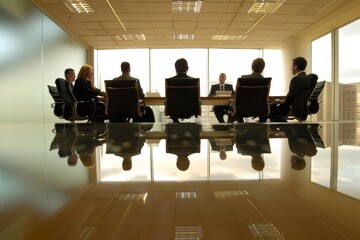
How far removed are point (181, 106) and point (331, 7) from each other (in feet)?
18.7

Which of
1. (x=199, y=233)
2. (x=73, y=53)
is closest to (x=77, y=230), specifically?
(x=199, y=233)

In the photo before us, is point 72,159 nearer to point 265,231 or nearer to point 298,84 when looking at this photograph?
point 265,231

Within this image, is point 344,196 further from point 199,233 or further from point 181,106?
point 181,106

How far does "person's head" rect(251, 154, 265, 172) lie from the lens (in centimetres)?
97

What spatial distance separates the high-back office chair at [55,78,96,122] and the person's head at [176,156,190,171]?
3.38 metres

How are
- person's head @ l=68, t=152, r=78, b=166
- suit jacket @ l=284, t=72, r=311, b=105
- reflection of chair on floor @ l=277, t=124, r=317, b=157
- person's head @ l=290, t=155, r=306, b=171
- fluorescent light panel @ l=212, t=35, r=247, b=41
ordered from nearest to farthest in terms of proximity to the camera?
person's head @ l=290, t=155, r=306, b=171
person's head @ l=68, t=152, r=78, b=166
reflection of chair on floor @ l=277, t=124, r=317, b=157
suit jacket @ l=284, t=72, r=311, b=105
fluorescent light panel @ l=212, t=35, r=247, b=41

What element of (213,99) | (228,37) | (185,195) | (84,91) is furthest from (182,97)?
(228,37)

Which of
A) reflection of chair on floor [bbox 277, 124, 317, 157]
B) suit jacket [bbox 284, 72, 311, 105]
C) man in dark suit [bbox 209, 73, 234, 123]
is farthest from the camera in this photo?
man in dark suit [bbox 209, 73, 234, 123]

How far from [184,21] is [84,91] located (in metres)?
4.86

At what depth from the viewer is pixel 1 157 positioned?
3.90 ft

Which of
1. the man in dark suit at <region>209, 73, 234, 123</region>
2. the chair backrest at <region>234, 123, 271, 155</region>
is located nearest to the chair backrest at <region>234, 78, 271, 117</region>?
the man in dark suit at <region>209, 73, 234, 123</region>

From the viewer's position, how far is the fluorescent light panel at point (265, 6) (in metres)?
6.95

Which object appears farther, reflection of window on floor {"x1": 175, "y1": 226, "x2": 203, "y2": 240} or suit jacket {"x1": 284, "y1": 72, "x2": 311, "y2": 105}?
suit jacket {"x1": 284, "y1": 72, "x2": 311, "y2": 105}

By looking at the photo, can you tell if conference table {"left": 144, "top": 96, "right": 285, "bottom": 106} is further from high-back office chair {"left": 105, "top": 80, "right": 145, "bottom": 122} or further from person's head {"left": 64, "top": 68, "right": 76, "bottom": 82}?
person's head {"left": 64, "top": 68, "right": 76, "bottom": 82}
